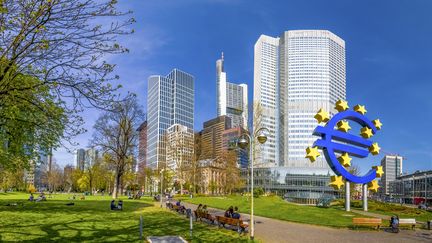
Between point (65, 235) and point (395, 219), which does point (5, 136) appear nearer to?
point (65, 235)

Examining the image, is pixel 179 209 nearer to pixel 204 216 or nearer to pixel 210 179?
pixel 204 216

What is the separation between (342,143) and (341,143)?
7.13 ft

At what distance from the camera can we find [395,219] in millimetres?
23531

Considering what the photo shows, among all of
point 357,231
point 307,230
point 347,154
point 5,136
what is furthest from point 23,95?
point 347,154

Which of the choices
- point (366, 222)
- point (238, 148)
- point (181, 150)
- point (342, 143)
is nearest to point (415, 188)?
point (181, 150)

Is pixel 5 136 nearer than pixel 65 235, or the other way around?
pixel 65 235

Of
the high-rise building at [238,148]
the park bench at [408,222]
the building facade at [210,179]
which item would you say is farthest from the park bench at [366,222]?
the building facade at [210,179]

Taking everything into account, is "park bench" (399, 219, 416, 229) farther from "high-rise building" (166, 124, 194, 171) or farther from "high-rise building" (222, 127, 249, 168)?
"high-rise building" (166, 124, 194, 171)

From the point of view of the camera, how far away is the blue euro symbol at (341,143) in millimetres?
33581

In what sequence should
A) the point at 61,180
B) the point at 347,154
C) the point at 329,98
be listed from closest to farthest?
1. the point at 347,154
2. the point at 61,180
3. the point at 329,98

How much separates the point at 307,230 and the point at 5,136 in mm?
18762

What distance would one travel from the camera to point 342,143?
121 feet

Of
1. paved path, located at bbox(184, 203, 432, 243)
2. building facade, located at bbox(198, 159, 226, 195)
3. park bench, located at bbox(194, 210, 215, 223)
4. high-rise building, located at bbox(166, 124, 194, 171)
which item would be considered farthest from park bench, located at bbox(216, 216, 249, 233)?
building facade, located at bbox(198, 159, 226, 195)

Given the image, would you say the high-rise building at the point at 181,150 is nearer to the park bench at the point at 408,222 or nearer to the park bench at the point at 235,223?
the park bench at the point at 408,222
